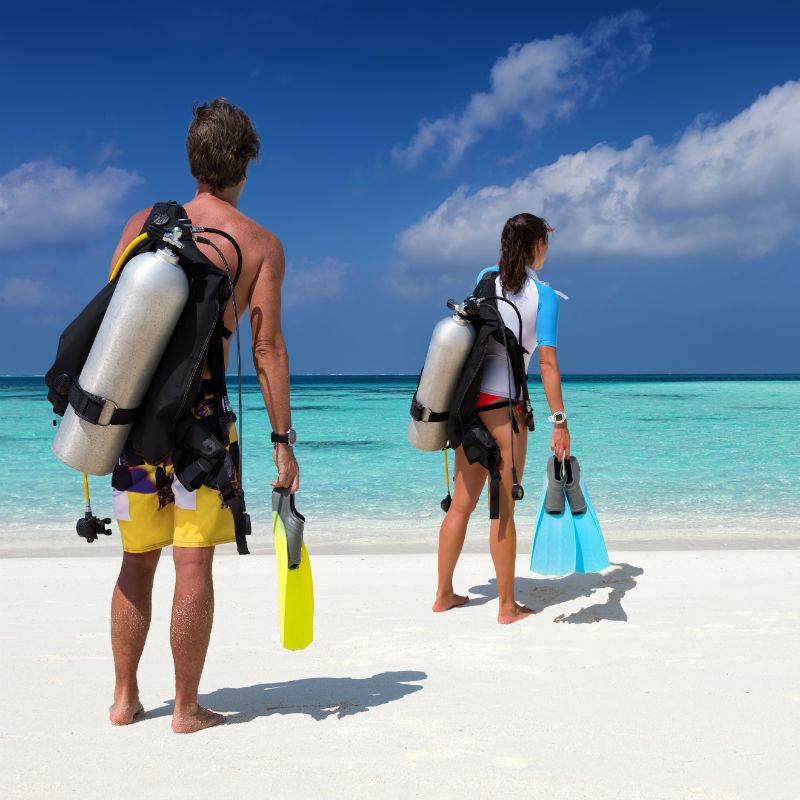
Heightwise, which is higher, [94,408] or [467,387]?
[467,387]

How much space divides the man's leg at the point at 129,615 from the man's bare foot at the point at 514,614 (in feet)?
5.95

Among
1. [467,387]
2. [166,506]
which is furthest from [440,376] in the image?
[166,506]

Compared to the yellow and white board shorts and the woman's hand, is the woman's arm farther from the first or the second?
the yellow and white board shorts

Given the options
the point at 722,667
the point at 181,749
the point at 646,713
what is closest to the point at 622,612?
the point at 722,667

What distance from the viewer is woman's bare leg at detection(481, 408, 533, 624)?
3.71 metres

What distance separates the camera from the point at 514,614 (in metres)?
3.79

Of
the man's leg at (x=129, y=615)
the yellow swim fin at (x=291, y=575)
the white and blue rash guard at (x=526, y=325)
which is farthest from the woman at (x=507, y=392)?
the man's leg at (x=129, y=615)

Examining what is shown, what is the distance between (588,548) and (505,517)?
2.14ft

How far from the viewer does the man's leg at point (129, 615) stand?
2.46 meters

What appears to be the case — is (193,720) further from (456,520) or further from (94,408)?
(456,520)

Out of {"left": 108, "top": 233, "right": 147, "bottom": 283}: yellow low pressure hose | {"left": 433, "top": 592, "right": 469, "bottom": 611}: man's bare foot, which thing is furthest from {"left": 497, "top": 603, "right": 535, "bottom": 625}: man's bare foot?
{"left": 108, "top": 233, "right": 147, "bottom": 283}: yellow low pressure hose

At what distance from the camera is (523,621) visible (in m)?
3.77

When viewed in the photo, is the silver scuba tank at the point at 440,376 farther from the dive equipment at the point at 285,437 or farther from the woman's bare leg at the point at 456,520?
the dive equipment at the point at 285,437

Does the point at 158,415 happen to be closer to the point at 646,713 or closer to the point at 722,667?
the point at 646,713
